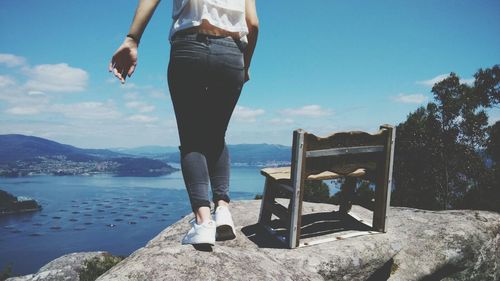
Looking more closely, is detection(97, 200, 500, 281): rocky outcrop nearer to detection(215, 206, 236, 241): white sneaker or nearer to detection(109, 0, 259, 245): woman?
detection(215, 206, 236, 241): white sneaker

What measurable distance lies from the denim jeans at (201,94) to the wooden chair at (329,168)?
48.7 inches

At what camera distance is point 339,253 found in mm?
3869

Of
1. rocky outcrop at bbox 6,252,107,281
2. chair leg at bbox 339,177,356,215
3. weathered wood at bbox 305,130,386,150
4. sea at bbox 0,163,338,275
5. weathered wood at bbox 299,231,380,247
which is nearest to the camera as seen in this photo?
weathered wood at bbox 305,130,386,150

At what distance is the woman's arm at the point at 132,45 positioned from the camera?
2.31m

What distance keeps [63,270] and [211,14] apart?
2832 cm

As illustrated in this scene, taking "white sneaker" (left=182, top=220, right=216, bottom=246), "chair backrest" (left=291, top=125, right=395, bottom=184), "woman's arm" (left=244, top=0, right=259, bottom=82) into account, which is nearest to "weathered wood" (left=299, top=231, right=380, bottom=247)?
"chair backrest" (left=291, top=125, right=395, bottom=184)

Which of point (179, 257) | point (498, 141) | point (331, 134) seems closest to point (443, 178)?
point (498, 141)

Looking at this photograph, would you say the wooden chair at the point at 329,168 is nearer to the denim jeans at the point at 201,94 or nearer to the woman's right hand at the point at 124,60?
the denim jeans at the point at 201,94

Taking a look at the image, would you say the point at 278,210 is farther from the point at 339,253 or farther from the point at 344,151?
the point at 344,151

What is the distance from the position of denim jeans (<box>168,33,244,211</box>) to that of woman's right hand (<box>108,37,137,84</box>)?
26 cm

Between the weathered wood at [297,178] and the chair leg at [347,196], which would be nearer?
the weathered wood at [297,178]

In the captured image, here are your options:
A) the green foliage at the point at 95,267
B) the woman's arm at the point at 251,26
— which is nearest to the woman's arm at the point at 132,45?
the woman's arm at the point at 251,26

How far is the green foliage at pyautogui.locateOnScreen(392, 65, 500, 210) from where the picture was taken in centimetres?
2811

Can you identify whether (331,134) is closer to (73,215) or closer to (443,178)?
(443,178)
